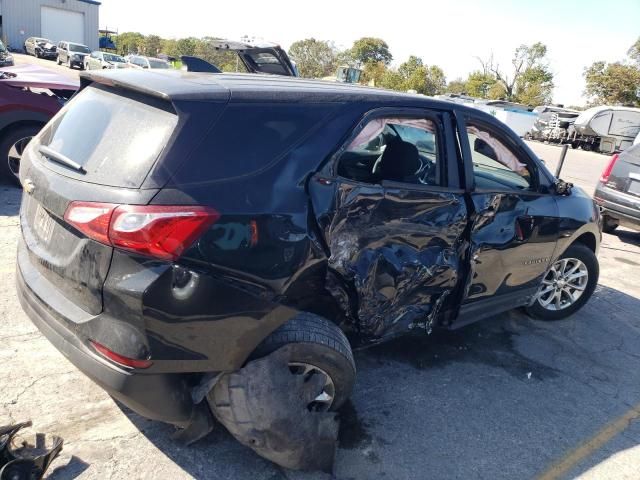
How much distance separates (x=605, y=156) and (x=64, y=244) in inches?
1043

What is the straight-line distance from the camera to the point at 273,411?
2.34 meters

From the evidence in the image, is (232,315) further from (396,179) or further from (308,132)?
(396,179)

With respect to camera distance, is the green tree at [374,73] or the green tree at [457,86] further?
the green tree at [457,86]

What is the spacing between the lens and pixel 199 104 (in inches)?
85.4

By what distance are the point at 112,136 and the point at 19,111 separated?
15.5ft

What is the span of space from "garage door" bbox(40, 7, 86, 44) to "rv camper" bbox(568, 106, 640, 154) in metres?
46.4

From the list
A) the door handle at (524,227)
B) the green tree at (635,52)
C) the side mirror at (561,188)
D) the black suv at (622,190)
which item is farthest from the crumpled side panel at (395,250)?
the green tree at (635,52)

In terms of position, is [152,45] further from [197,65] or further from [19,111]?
[197,65]

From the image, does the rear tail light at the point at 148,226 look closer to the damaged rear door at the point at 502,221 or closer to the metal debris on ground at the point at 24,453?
the metal debris on ground at the point at 24,453

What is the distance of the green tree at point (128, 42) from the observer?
61.2m

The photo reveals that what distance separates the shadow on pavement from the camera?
2646 mm

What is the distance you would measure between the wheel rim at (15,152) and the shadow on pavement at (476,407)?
492 cm

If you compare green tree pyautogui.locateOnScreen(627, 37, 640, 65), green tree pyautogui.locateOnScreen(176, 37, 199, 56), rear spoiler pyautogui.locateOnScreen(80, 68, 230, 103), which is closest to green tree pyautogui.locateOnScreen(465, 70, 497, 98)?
green tree pyautogui.locateOnScreen(627, 37, 640, 65)

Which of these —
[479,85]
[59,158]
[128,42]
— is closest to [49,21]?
[128,42]
